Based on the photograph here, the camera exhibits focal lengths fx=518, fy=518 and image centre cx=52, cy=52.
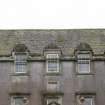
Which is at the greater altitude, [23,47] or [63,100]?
[23,47]

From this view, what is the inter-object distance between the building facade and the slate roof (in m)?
0.09

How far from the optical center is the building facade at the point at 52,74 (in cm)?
4169

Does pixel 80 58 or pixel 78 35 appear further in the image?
pixel 78 35

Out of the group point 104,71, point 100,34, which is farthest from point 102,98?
point 100,34

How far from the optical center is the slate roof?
144ft

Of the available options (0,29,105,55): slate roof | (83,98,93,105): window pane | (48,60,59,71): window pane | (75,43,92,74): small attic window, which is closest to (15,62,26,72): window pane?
(0,29,105,55): slate roof

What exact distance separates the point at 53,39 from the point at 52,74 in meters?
4.11

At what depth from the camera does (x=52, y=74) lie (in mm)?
42375

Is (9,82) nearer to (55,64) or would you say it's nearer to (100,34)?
(55,64)

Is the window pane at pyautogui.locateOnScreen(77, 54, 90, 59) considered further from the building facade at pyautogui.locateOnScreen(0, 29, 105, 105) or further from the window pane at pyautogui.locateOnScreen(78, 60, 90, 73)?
the window pane at pyautogui.locateOnScreen(78, 60, 90, 73)

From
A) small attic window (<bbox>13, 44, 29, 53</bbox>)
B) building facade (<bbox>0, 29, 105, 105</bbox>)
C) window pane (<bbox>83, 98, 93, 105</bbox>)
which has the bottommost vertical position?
window pane (<bbox>83, 98, 93, 105</bbox>)

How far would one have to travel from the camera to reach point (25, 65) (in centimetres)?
4266

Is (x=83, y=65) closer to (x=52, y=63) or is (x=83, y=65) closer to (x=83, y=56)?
(x=83, y=56)

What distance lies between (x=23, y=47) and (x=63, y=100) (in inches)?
217
